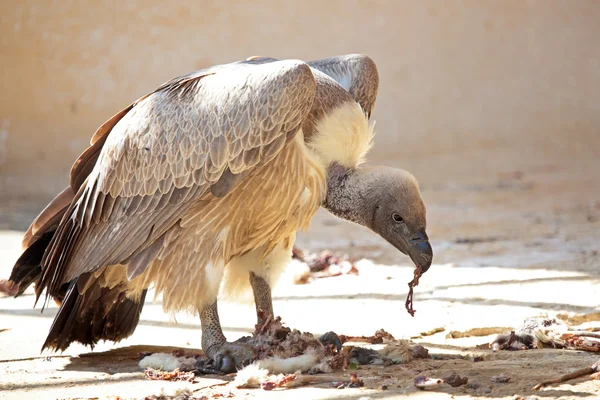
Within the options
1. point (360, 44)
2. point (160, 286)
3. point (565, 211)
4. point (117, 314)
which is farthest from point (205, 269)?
point (360, 44)

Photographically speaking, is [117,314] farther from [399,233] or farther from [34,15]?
[34,15]

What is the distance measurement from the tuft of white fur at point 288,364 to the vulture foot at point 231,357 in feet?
0.62

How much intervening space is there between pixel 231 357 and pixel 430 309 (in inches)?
60.3

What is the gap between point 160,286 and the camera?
4504 mm

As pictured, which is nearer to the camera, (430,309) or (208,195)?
(208,195)

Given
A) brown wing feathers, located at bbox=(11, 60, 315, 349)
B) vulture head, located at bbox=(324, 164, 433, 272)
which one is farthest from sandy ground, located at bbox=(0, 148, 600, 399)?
vulture head, located at bbox=(324, 164, 433, 272)

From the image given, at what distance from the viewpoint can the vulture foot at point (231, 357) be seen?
4.31 metres

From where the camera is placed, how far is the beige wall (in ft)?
39.6

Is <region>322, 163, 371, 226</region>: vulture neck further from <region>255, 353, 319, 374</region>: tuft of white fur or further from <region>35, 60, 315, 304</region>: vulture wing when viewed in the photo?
<region>255, 353, 319, 374</region>: tuft of white fur

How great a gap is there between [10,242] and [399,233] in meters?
4.89

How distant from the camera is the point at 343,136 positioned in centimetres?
462

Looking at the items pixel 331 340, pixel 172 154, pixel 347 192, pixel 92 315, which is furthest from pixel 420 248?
pixel 92 315

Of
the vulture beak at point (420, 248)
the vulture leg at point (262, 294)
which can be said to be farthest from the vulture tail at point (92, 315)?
the vulture beak at point (420, 248)

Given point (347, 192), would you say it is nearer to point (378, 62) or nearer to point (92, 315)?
point (92, 315)
